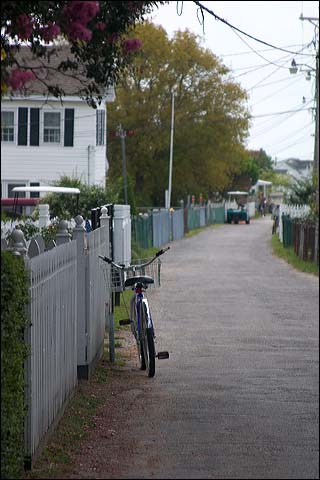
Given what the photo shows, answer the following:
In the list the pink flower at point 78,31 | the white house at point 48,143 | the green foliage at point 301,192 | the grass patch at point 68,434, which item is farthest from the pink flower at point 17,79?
the green foliage at point 301,192

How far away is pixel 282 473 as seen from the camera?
718cm

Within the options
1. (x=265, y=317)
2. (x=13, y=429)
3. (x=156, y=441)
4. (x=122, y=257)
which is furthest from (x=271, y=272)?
(x=13, y=429)

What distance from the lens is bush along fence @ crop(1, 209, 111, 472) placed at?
7.25m

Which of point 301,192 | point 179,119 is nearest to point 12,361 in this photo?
point 301,192

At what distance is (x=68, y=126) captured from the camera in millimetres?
37281

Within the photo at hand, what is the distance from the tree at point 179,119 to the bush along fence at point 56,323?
49030 mm

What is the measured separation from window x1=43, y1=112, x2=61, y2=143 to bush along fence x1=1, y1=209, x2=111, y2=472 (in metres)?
25.3

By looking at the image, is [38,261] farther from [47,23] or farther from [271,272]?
[271,272]

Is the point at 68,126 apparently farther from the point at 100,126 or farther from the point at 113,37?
the point at 113,37

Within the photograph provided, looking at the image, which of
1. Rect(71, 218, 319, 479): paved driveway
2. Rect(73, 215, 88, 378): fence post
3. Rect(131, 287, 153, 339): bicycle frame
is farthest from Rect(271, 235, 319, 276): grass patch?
Rect(73, 215, 88, 378): fence post

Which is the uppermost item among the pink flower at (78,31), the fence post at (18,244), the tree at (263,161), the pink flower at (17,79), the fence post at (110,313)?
the tree at (263,161)

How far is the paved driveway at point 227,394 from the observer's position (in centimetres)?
755

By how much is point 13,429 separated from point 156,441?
205 cm

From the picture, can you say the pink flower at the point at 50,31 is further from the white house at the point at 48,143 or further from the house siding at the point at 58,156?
the house siding at the point at 58,156
